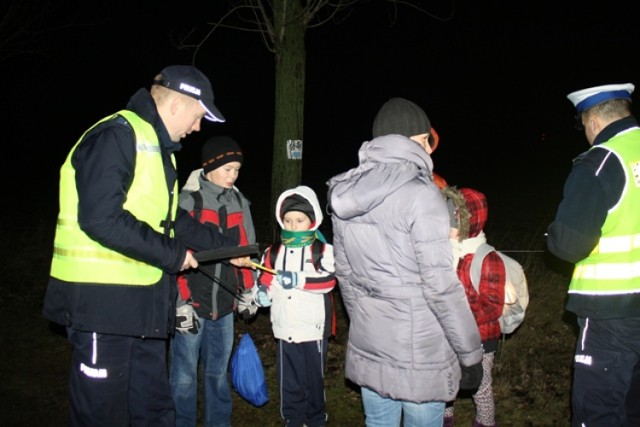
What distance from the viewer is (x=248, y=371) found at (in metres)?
4.12

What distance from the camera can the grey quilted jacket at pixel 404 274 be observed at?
2621 mm

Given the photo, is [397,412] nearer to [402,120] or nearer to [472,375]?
[472,375]

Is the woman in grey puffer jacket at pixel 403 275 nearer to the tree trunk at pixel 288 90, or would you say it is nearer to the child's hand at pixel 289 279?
the child's hand at pixel 289 279

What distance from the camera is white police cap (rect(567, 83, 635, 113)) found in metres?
3.14

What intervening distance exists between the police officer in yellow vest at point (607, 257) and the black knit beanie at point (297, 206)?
1595 millimetres

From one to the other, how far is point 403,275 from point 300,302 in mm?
1380

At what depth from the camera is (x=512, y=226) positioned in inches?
461

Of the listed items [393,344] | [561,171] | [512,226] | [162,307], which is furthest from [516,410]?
[561,171]

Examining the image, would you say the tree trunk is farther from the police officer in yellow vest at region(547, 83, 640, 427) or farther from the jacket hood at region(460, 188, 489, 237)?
the police officer in yellow vest at region(547, 83, 640, 427)

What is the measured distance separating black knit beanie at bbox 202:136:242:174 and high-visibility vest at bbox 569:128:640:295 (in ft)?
7.66

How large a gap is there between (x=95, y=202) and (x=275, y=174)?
3668 millimetres

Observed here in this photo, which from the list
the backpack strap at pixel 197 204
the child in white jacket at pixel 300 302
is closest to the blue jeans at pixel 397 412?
the child in white jacket at pixel 300 302

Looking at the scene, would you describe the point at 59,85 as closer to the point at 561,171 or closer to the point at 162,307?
the point at 561,171

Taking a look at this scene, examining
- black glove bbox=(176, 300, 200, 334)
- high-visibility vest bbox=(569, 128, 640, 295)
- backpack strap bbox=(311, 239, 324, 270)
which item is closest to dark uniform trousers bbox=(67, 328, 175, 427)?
black glove bbox=(176, 300, 200, 334)
